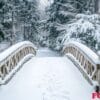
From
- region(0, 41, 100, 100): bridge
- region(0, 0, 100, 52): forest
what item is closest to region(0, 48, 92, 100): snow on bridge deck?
region(0, 41, 100, 100): bridge

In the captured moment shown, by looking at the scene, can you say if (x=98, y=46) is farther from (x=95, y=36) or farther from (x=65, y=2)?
(x=65, y=2)

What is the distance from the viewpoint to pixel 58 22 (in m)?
27.7

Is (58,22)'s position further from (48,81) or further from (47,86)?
(47,86)

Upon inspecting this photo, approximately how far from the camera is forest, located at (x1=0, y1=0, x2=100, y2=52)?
→ 1962 centimetres

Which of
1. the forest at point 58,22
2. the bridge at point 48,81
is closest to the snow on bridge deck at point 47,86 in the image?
the bridge at point 48,81

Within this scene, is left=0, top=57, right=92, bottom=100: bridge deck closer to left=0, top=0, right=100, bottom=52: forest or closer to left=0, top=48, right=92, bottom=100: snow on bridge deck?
left=0, top=48, right=92, bottom=100: snow on bridge deck

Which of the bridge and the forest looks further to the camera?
the forest

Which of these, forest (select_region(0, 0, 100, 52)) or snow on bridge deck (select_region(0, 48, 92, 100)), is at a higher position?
forest (select_region(0, 0, 100, 52))

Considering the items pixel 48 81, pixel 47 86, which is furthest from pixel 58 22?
pixel 47 86

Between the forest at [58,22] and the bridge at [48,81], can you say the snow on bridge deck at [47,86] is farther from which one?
the forest at [58,22]

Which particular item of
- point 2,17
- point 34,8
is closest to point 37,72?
point 2,17

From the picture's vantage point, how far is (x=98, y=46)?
62.4 feet

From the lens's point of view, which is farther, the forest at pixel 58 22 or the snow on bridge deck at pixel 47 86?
the forest at pixel 58 22

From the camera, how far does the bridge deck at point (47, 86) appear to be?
738 centimetres
